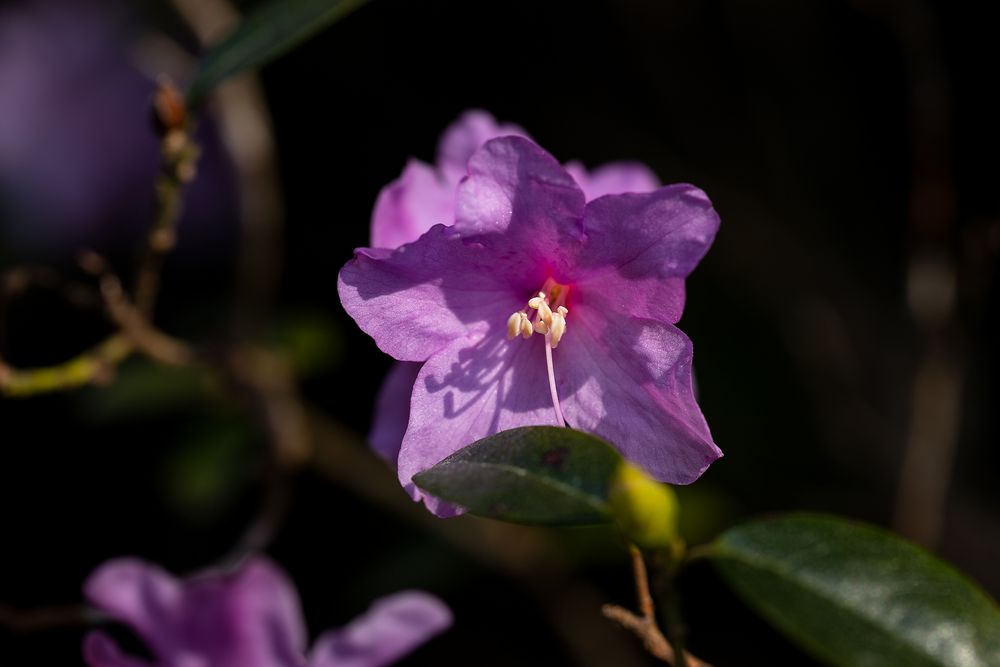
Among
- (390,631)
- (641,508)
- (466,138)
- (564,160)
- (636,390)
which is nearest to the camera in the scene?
(641,508)

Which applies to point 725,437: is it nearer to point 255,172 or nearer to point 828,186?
point 828,186

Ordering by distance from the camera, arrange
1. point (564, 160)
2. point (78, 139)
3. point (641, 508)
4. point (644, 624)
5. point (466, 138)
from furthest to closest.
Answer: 1. point (78, 139)
2. point (564, 160)
3. point (466, 138)
4. point (644, 624)
5. point (641, 508)

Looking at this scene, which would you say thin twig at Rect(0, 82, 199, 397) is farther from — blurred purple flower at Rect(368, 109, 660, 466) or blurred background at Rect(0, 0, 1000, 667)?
blurred background at Rect(0, 0, 1000, 667)

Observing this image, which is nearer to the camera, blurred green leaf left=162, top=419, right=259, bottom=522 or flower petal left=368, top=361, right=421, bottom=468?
flower petal left=368, top=361, right=421, bottom=468

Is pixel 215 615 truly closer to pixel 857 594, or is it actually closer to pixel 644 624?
pixel 644 624

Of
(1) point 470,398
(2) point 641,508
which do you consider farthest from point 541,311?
(2) point 641,508

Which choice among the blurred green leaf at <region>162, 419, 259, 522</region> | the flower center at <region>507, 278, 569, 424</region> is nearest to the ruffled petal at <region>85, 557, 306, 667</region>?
the flower center at <region>507, 278, 569, 424</region>

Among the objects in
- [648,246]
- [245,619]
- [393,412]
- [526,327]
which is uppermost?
[648,246]
